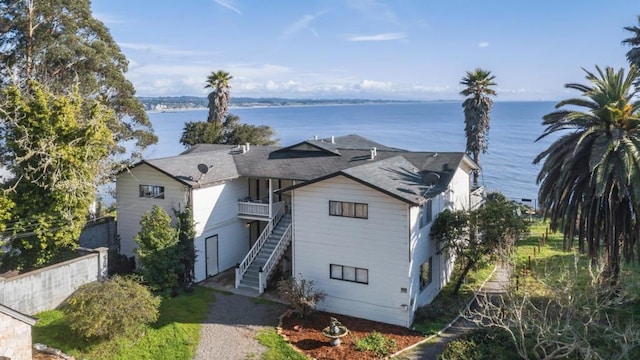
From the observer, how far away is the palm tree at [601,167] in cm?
1783

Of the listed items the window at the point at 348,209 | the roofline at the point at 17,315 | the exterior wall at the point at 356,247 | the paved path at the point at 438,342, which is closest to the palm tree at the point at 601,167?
the paved path at the point at 438,342

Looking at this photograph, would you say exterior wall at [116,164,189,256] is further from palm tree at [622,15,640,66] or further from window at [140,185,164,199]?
palm tree at [622,15,640,66]

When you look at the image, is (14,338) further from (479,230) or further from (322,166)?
(479,230)

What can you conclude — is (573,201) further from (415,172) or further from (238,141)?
(238,141)

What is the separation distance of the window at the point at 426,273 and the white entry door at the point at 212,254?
443 inches

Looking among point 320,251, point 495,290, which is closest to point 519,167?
point 495,290

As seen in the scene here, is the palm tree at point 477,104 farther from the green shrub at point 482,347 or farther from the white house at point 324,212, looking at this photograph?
the green shrub at point 482,347

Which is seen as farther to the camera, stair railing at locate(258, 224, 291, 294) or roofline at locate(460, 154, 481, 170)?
roofline at locate(460, 154, 481, 170)

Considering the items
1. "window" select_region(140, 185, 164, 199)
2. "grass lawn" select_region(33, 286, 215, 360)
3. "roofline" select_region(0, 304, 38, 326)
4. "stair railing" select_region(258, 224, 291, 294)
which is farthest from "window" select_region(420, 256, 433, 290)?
"roofline" select_region(0, 304, 38, 326)

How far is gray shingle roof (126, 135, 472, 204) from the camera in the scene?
21.1m

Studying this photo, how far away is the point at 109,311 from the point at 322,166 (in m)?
13.4

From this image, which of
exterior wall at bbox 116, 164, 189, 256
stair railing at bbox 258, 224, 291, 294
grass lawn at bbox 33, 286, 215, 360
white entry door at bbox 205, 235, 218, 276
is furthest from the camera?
white entry door at bbox 205, 235, 218, 276

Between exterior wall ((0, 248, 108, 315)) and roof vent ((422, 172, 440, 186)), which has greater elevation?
roof vent ((422, 172, 440, 186))

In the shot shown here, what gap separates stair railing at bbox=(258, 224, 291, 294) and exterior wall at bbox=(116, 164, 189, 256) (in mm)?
5194
